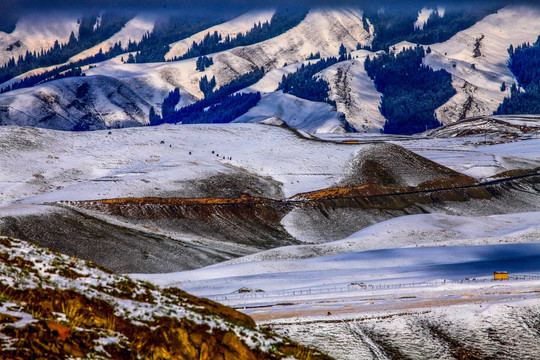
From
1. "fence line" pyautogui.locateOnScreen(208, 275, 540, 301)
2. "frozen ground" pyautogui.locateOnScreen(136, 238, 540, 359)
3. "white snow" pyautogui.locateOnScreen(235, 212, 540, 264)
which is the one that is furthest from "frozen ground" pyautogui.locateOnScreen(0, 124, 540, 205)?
"fence line" pyautogui.locateOnScreen(208, 275, 540, 301)

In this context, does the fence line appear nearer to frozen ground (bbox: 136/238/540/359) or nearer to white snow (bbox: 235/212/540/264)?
frozen ground (bbox: 136/238/540/359)

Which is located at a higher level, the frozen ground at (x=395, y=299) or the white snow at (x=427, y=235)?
the white snow at (x=427, y=235)

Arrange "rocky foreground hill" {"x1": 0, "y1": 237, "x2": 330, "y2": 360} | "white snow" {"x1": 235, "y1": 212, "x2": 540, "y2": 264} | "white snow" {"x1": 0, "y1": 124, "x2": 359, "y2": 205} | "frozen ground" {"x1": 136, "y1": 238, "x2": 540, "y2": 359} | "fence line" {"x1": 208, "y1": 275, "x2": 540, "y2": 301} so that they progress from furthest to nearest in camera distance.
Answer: "white snow" {"x1": 0, "y1": 124, "x2": 359, "y2": 205} < "white snow" {"x1": 235, "y1": 212, "x2": 540, "y2": 264} < "fence line" {"x1": 208, "y1": 275, "x2": 540, "y2": 301} < "frozen ground" {"x1": 136, "y1": 238, "x2": 540, "y2": 359} < "rocky foreground hill" {"x1": 0, "y1": 237, "x2": 330, "y2": 360}

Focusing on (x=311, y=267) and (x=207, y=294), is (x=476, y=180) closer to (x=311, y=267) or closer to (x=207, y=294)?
(x=311, y=267)

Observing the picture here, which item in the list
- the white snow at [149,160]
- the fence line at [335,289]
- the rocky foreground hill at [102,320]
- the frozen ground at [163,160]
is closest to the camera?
the rocky foreground hill at [102,320]

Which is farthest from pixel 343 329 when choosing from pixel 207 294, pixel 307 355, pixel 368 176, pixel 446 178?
Result: pixel 446 178

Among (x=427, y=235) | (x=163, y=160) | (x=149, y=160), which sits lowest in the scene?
(x=149, y=160)

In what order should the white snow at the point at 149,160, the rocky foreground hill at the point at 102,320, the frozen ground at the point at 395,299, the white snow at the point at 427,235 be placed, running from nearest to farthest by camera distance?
the rocky foreground hill at the point at 102,320
the frozen ground at the point at 395,299
the white snow at the point at 427,235
the white snow at the point at 149,160

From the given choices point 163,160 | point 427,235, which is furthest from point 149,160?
point 427,235

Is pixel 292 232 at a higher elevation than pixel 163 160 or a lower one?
lower

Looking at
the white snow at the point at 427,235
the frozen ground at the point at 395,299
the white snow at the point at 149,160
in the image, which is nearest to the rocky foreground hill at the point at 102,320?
the frozen ground at the point at 395,299

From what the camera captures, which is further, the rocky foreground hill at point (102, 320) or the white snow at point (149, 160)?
the white snow at point (149, 160)

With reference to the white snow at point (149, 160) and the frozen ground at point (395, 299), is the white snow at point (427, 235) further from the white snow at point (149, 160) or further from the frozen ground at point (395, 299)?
the white snow at point (149, 160)

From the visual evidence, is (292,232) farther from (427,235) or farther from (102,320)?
(102,320)
